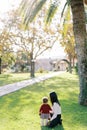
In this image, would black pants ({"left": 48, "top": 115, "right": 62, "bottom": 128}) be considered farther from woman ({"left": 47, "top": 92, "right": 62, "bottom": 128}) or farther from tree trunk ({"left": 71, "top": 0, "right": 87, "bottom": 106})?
tree trunk ({"left": 71, "top": 0, "right": 87, "bottom": 106})

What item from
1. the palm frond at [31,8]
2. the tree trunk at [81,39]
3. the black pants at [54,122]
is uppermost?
the palm frond at [31,8]

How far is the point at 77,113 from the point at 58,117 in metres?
2.40

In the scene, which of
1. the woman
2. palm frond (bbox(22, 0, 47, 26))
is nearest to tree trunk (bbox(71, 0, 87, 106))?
palm frond (bbox(22, 0, 47, 26))

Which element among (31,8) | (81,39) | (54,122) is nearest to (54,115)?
(54,122)

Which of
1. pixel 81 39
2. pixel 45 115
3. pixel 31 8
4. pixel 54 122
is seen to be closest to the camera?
pixel 54 122

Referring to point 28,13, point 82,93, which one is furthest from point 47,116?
point 28,13

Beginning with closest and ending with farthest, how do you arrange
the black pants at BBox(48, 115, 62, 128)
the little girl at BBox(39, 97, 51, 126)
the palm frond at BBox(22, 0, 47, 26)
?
the black pants at BBox(48, 115, 62, 128) → the little girl at BBox(39, 97, 51, 126) → the palm frond at BBox(22, 0, 47, 26)

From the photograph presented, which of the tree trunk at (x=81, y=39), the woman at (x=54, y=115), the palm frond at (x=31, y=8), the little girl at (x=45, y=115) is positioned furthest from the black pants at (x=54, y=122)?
the palm frond at (x=31, y=8)

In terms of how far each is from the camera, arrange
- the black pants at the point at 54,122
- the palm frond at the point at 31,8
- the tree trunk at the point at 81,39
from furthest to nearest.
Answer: the palm frond at the point at 31,8 → the tree trunk at the point at 81,39 → the black pants at the point at 54,122

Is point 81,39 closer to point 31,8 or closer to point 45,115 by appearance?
point 31,8

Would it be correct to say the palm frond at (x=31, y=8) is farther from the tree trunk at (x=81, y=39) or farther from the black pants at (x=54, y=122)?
the black pants at (x=54, y=122)

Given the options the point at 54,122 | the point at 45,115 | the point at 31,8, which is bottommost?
the point at 54,122

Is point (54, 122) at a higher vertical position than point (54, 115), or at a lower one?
lower

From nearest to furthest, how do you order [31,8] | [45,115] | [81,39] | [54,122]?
[54,122], [45,115], [81,39], [31,8]
